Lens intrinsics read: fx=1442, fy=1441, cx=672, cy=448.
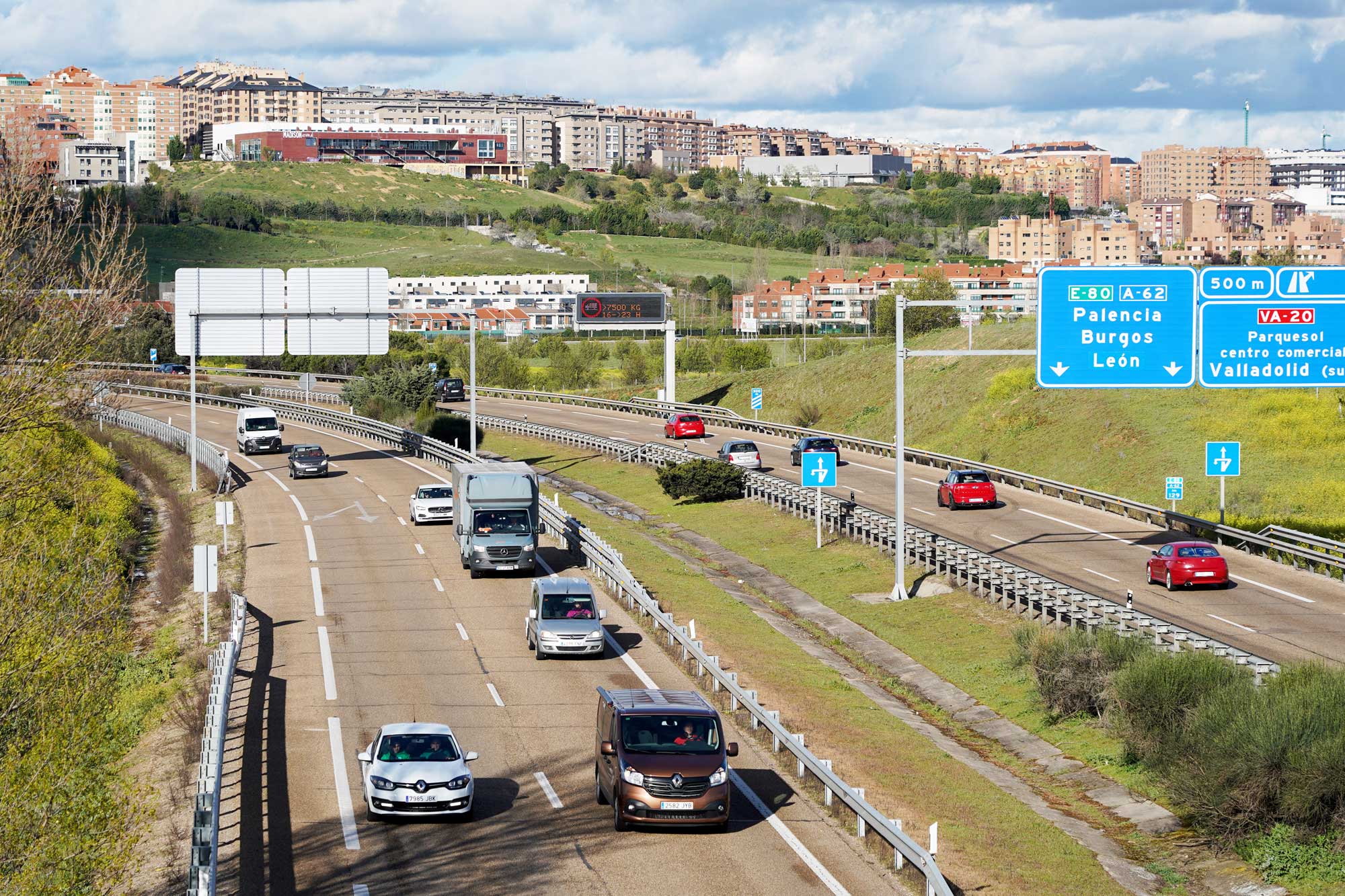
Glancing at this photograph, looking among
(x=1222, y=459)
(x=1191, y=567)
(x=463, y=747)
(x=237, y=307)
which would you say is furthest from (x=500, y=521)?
(x=237, y=307)

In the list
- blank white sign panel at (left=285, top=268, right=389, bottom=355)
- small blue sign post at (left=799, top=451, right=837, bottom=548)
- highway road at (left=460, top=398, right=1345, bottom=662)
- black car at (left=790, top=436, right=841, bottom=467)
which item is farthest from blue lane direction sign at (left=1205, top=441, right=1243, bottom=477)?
blank white sign panel at (left=285, top=268, right=389, bottom=355)

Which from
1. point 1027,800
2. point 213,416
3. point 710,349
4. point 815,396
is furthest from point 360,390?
point 1027,800

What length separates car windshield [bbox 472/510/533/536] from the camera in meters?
40.7

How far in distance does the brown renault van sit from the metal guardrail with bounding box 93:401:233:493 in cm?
3390

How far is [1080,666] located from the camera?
30266 mm

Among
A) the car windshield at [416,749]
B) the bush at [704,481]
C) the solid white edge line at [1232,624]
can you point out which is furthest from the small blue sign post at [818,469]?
the car windshield at [416,749]

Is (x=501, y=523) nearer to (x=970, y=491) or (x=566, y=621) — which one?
(x=566, y=621)

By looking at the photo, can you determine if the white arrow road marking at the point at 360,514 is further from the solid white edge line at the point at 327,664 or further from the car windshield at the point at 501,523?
the solid white edge line at the point at 327,664

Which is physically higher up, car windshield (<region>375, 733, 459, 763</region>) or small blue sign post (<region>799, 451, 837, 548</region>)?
small blue sign post (<region>799, 451, 837, 548</region>)

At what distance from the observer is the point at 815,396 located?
9731 cm

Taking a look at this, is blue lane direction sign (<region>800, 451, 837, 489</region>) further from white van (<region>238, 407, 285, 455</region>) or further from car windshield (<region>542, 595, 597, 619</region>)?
white van (<region>238, 407, 285, 455</region>)

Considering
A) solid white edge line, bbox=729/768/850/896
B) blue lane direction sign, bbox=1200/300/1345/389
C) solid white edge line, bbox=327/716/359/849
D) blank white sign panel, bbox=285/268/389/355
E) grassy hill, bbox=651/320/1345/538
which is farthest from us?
blank white sign panel, bbox=285/268/389/355

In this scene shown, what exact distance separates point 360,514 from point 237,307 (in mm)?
15748

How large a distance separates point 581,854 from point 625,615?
16943 millimetres
